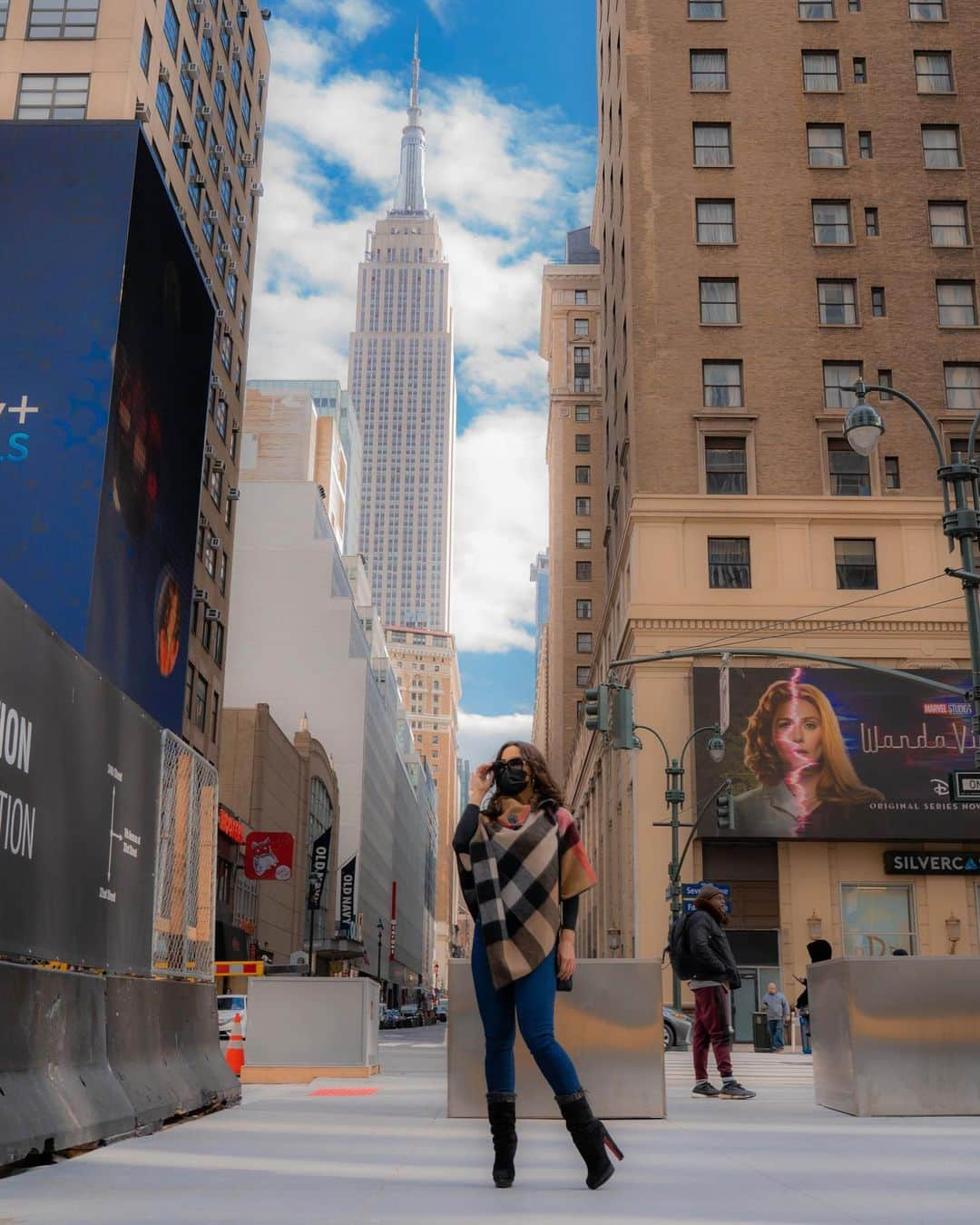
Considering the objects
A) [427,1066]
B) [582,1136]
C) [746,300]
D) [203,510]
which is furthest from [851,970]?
[203,510]

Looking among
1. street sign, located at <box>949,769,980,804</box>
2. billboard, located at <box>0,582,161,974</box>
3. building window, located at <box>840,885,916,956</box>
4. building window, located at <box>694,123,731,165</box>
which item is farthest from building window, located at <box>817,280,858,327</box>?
billboard, located at <box>0,582,161,974</box>

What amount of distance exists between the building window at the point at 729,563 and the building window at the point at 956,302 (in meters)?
11.4

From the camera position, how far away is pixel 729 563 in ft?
144

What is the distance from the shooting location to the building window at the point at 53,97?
1718 inches

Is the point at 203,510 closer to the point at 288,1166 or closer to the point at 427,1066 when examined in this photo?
the point at 427,1066

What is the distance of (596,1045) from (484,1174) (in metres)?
4.65

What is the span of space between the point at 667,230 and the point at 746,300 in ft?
13.2

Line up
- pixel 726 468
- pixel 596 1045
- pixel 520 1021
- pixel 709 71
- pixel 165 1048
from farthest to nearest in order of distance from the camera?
1. pixel 709 71
2. pixel 726 468
3. pixel 596 1045
4. pixel 165 1048
5. pixel 520 1021

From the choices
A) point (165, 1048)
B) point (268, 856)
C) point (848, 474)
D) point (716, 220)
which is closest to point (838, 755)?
point (848, 474)

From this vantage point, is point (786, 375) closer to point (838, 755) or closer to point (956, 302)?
point (956, 302)

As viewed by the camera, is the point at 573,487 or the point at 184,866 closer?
the point at 184,866

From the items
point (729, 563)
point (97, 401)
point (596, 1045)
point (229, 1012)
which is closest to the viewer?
point (596, 1045)

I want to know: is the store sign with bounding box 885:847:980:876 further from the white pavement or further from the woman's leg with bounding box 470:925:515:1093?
the woman's leg with bounding box 470:925:515:1093

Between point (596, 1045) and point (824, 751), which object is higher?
point (824, 751)
